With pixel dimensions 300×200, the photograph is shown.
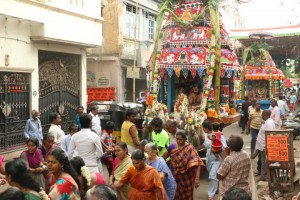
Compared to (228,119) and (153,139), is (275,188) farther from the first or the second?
(228,119)

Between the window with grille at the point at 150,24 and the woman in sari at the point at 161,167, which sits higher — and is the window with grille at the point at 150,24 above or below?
above

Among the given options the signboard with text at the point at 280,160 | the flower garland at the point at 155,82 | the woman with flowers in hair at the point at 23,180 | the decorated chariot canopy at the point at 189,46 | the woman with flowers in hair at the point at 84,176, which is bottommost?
the signboard with text at the point at 280,160

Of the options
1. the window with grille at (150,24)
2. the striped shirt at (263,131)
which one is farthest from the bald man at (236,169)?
the window with grille at (150,24)

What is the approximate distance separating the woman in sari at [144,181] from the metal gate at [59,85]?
858 centimetres

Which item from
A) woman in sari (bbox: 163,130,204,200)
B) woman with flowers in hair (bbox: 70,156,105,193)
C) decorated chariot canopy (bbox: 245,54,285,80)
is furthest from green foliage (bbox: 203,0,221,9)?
decorated chariot canopy (bbox: 245,54,285,80)

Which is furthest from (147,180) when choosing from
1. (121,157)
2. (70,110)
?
(70,110)

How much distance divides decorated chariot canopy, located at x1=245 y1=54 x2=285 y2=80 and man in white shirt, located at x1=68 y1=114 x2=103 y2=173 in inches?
726

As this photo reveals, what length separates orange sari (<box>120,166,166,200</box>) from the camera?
4.74 meters

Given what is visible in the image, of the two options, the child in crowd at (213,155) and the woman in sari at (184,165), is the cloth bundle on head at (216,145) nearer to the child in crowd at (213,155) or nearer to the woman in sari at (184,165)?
the child in crowd at (213,155)

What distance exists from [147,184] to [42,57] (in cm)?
927

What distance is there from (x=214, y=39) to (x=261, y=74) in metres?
13.0

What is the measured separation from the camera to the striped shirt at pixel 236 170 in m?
5.28

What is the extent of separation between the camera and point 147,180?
15.6 ft

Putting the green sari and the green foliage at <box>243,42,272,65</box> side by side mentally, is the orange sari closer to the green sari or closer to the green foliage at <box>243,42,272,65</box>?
the green sari
